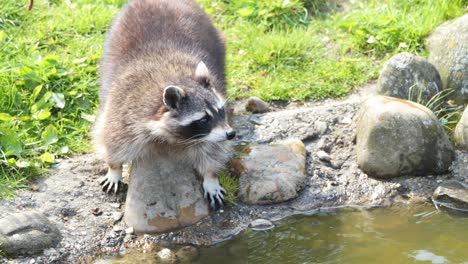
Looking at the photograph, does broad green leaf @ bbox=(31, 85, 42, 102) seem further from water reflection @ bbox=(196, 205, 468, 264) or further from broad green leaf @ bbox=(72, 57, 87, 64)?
water reflection @ bbox=(196, 205, 468, 264)

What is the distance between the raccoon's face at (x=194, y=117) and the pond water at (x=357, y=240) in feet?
2.11

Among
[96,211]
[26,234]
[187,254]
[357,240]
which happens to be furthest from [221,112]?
[26,234]

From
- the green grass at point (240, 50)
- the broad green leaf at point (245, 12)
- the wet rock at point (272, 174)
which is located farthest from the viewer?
the broad green leaf at point (245, 12)

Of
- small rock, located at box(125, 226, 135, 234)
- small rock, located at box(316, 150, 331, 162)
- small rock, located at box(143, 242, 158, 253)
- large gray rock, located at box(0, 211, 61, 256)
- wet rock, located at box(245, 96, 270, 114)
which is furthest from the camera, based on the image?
wet rock, located at box(245, 96, 270, 114)

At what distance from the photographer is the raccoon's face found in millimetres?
4496

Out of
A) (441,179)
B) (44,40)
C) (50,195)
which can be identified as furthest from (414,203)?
(44,40)

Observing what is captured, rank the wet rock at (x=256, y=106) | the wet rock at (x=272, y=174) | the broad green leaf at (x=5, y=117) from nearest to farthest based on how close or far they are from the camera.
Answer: the wet rock at (x=272, y=174) → the broad green leaf at (x=5, y=117) → the wet rock at (x=256, y=106)

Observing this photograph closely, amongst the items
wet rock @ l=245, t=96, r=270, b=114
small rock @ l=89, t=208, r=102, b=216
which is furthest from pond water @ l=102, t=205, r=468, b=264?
wet rock @ l=245, t=96, r=270, b=114

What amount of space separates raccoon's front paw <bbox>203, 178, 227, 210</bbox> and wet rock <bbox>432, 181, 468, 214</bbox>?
1343mm

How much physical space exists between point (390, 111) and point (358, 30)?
164cm

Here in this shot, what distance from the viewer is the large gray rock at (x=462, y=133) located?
511 cm

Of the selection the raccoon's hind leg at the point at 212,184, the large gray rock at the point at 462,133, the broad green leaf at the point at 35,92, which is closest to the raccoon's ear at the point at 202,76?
the raccoon's hind leg at the point at 212,184

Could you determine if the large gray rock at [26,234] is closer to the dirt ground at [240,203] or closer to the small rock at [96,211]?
the dirt ground at [240,203]

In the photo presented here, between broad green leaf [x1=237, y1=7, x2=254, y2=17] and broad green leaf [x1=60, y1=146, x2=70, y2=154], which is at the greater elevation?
broad green leaf [x1=237, y1=7, x2=254, y2=17]
